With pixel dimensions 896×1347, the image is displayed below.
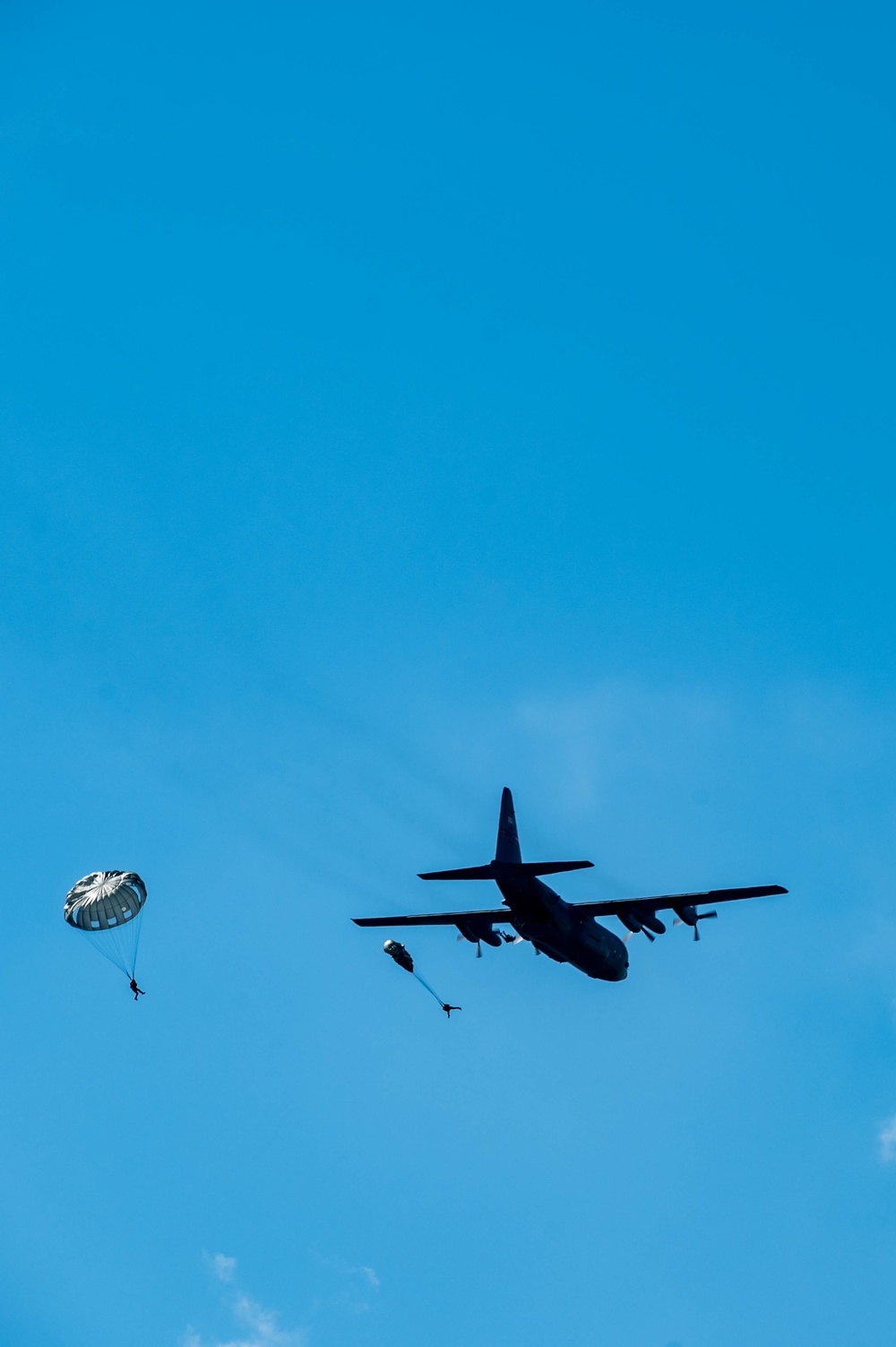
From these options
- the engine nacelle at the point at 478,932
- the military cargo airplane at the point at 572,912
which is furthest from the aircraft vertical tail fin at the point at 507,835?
the engine nacelle at the point at 478,932

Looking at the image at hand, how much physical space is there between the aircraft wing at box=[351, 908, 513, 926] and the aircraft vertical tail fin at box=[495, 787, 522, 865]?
4.66 meters

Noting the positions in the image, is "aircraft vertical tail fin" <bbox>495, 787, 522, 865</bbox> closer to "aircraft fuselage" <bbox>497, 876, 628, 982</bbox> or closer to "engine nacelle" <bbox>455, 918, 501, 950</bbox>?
"aircraft fuselage" <bbox>497, 876, 628, 982</bbox>

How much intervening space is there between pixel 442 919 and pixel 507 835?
10.7m

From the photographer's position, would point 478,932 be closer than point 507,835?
No

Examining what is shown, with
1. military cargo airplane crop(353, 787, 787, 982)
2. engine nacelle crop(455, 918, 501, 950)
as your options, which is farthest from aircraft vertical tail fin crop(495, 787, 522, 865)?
engine nacelle crop(455, 918, 501, 950)

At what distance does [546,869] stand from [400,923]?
1978 centimetres

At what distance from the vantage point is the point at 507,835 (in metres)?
63.2

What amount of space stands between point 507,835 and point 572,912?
580 cm

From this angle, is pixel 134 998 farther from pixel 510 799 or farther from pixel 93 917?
pixel 510 799

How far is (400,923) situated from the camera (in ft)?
239

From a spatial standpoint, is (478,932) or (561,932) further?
(478,932)

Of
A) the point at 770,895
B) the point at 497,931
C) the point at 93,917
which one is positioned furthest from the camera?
the point at 497,931

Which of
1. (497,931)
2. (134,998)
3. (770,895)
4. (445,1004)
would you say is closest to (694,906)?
(770,895)

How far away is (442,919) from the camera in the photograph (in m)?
70.9
